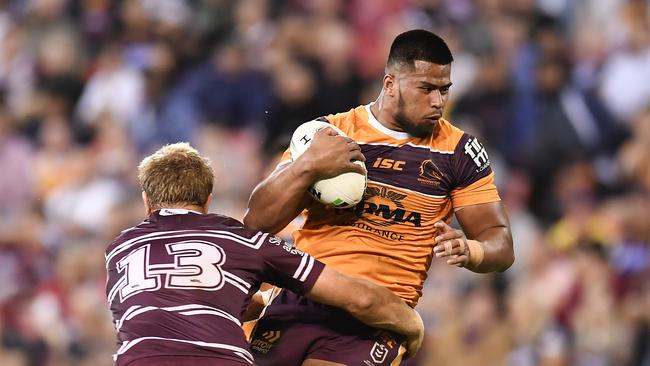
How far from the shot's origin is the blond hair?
480cm

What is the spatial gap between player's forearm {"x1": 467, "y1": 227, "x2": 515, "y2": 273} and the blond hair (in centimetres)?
118

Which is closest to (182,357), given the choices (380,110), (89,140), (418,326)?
(418,326)

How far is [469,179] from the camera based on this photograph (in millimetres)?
5324

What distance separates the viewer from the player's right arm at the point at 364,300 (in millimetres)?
4781

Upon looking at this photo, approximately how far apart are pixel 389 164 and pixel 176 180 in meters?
0.99

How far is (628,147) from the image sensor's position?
32.1 ft

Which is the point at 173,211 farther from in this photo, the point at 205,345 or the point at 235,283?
the point at 205,345

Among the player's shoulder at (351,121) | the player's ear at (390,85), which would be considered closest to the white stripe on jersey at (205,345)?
the player's shoulder at (351,121)

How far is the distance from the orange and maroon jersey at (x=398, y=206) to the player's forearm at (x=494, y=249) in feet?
0.50

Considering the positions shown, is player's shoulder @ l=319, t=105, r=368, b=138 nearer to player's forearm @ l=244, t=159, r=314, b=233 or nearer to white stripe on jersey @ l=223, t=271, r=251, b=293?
player's forearm @ l=244, t=159, r=314, b=233

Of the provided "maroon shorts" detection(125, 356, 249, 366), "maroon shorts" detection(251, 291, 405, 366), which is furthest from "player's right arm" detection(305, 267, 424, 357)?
"maroon shorts" detection(125, 356, 249, 366)

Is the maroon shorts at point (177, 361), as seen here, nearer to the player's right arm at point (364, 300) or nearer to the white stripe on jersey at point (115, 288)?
the white stripe on jersey at point (115, 288)

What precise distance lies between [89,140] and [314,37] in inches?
107

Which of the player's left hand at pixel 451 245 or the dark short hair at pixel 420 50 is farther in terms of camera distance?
the dark short hair at pixel 420 50
